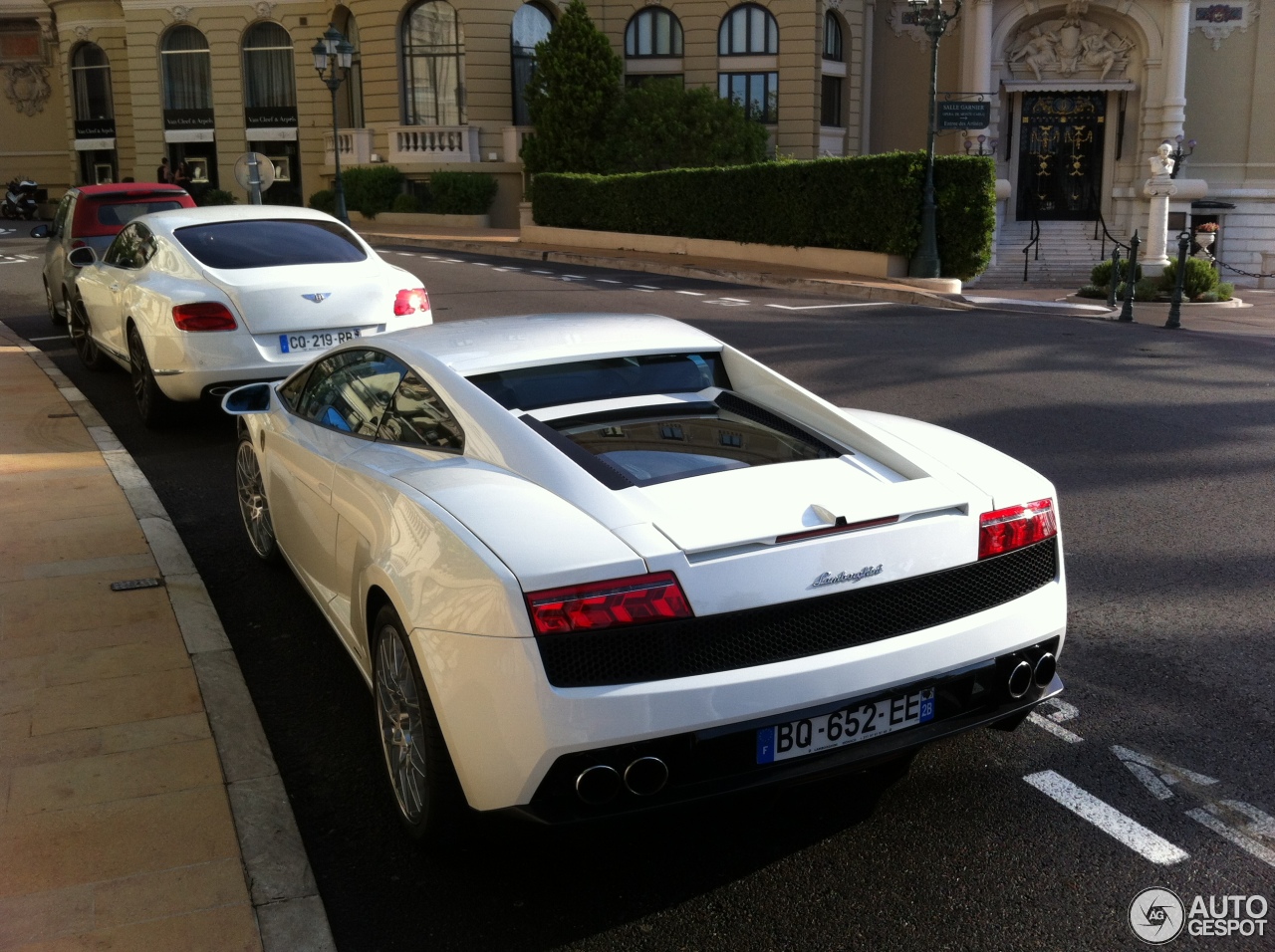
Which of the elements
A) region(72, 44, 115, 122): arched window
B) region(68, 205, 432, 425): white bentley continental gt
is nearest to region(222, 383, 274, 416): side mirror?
region(68, 205, 432, 425): white bentley continental gt

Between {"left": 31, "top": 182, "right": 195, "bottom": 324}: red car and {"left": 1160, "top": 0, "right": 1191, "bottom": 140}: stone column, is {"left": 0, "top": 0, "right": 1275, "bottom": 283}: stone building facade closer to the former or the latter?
{"left": 1160, "top": 0, "right": 1191, "bottom": 140}: stone column

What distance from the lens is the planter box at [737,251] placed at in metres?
22.8

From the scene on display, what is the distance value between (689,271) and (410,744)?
2143cm

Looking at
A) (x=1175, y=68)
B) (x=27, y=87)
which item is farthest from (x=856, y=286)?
(x=27, y=87)

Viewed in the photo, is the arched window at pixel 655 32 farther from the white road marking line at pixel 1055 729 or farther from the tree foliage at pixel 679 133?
the white road marking line at pixel 1055 729

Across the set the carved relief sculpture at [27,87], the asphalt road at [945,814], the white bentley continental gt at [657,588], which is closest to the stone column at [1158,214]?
the asphalt road at [945,814]

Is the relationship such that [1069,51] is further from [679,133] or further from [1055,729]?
[1055,729]

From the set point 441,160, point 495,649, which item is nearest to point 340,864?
point 495,649

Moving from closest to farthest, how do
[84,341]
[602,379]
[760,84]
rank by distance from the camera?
[602,379] → [84,341] → [760,84]

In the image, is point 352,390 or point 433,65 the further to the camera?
point 433,65

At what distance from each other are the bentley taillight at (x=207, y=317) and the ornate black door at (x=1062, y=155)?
32.5 meters

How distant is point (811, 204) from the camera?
24.4 m

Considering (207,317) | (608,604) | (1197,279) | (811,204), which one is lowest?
(1197,279)

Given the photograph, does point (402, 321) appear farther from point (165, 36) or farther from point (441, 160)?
point (165, 36)
